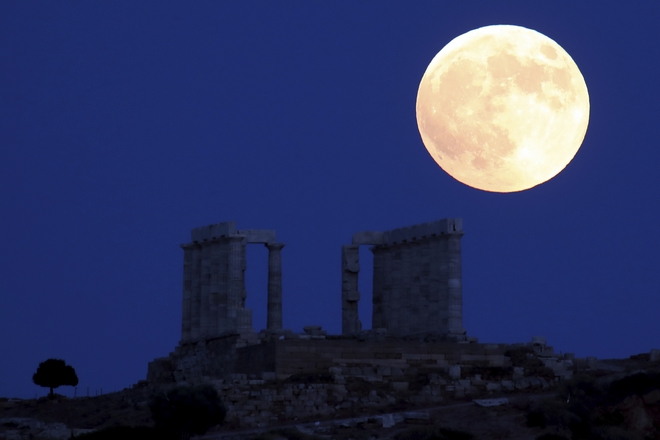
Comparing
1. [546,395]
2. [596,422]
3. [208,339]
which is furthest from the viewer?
[208,339]

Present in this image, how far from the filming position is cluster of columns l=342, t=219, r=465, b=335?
6419 centimetres

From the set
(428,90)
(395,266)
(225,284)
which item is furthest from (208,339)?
(428,90)

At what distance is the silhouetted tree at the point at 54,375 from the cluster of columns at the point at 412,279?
1194 cm

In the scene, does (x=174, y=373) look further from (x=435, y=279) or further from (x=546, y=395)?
(x=546, y=395)

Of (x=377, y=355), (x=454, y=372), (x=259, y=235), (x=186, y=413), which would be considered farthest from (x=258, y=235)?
(x=186, y=413)

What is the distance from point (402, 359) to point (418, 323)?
721 cm

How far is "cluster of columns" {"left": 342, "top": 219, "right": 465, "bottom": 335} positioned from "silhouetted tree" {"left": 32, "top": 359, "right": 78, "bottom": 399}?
1194 centimetres

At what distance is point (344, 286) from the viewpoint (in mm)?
67625

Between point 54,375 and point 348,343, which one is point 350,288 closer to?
→ point 348,343

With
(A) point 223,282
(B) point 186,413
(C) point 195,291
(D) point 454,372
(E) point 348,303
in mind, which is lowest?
(B) point 186,413

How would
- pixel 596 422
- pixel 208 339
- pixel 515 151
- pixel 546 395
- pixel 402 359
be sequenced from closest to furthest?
pixel 515 151
pixel 596 422
pixel 546 395
pixel 402 359
pixel 208 339

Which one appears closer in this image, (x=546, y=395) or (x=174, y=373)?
(x=546, y=395)

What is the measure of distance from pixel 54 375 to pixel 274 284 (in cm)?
1025

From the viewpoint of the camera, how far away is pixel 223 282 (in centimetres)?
6588
